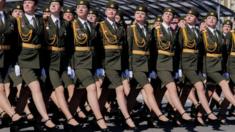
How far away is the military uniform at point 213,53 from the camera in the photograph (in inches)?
339

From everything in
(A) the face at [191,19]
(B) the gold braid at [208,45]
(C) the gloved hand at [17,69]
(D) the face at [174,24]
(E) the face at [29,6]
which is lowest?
(C) the gloved hand at [17,69]

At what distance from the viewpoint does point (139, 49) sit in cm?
823

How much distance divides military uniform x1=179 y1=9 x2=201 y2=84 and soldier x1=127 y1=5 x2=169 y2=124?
580 mm

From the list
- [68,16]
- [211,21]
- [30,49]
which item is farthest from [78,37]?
[211,21]

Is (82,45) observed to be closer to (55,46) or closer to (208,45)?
(55,46)

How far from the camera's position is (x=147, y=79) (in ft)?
26.9

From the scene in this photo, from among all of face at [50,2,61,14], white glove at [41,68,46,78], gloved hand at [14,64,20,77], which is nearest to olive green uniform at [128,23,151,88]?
face at [50,2,61,14]

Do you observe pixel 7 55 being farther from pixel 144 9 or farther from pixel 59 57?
pixel 144 9

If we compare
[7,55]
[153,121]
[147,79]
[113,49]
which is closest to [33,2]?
[7,55]

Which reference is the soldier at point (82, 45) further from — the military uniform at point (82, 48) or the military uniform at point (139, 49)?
the military uniform at point (139, 49)

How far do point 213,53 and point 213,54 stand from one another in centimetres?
1

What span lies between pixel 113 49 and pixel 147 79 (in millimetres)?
647

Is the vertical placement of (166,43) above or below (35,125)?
above

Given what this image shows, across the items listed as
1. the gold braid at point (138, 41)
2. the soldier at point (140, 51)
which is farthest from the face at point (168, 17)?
the gold braid at point (138, 41)
